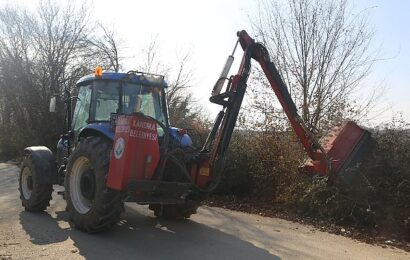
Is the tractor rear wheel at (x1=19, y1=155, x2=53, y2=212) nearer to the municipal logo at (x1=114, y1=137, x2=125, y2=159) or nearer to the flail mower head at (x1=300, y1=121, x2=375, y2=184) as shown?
the municipal logo at (x1=114, y1=137, x2=125, y2=159)

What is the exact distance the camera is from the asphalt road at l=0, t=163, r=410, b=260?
5.94 m

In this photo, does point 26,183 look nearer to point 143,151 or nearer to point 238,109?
point 143,151

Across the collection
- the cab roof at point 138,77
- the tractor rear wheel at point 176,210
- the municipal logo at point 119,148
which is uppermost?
the cab roof at point 138,77

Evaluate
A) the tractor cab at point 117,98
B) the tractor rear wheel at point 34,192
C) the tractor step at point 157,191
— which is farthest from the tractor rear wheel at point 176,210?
the tractor rear wheel at point 34,192

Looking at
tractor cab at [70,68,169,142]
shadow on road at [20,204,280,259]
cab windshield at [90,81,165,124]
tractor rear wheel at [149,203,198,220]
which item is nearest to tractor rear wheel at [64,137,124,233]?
shadow on road at [20,204,280,259]

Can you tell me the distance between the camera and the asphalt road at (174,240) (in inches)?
234

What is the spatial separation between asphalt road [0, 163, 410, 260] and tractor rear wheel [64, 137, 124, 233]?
0.24 m

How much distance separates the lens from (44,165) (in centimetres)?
855

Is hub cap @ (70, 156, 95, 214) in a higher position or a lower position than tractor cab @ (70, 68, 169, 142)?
lower

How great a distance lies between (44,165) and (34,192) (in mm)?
515

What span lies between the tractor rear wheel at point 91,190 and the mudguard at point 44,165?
1195mm

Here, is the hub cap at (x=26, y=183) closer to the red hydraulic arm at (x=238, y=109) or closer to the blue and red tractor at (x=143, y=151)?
the blue and red tractor at (x=143, y=151)

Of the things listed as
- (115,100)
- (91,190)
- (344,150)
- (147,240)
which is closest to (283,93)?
(344,150)

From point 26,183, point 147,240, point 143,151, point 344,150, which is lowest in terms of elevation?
point 147,240
